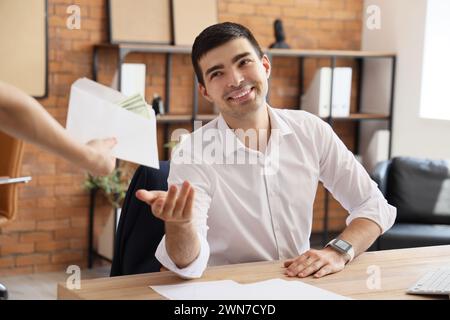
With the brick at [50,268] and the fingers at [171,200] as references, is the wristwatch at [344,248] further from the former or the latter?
the brick at [50,268]

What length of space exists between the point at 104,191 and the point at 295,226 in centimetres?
287

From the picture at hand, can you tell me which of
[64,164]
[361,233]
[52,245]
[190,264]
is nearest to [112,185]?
[64,164]

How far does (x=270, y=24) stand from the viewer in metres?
5.52

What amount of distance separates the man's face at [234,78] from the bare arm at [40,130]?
3.07 feet

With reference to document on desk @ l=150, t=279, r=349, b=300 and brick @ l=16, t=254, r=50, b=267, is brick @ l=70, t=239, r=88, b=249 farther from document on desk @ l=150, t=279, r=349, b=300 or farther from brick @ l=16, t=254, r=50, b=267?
document on desk @ l=150, t=279, r=349, b=300

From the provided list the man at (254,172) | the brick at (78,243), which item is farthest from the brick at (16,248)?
the man at (254,172)

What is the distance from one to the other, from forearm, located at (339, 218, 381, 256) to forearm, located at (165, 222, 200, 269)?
52cm

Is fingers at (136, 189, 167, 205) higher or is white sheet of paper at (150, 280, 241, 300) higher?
fingers at (136, 189, 167, 205)

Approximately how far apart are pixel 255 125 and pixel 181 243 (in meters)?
0.58

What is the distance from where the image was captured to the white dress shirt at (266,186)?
6.80 feet

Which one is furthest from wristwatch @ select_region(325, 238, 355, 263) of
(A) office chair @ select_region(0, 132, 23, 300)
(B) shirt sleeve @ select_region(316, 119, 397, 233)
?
(A) office chair @ select_region(0, 132, 23, 300)

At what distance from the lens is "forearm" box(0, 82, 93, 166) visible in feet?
3.55

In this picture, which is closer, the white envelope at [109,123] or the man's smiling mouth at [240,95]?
the white envelope at [109,123]

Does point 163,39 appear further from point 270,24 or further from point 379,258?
point 379,258
